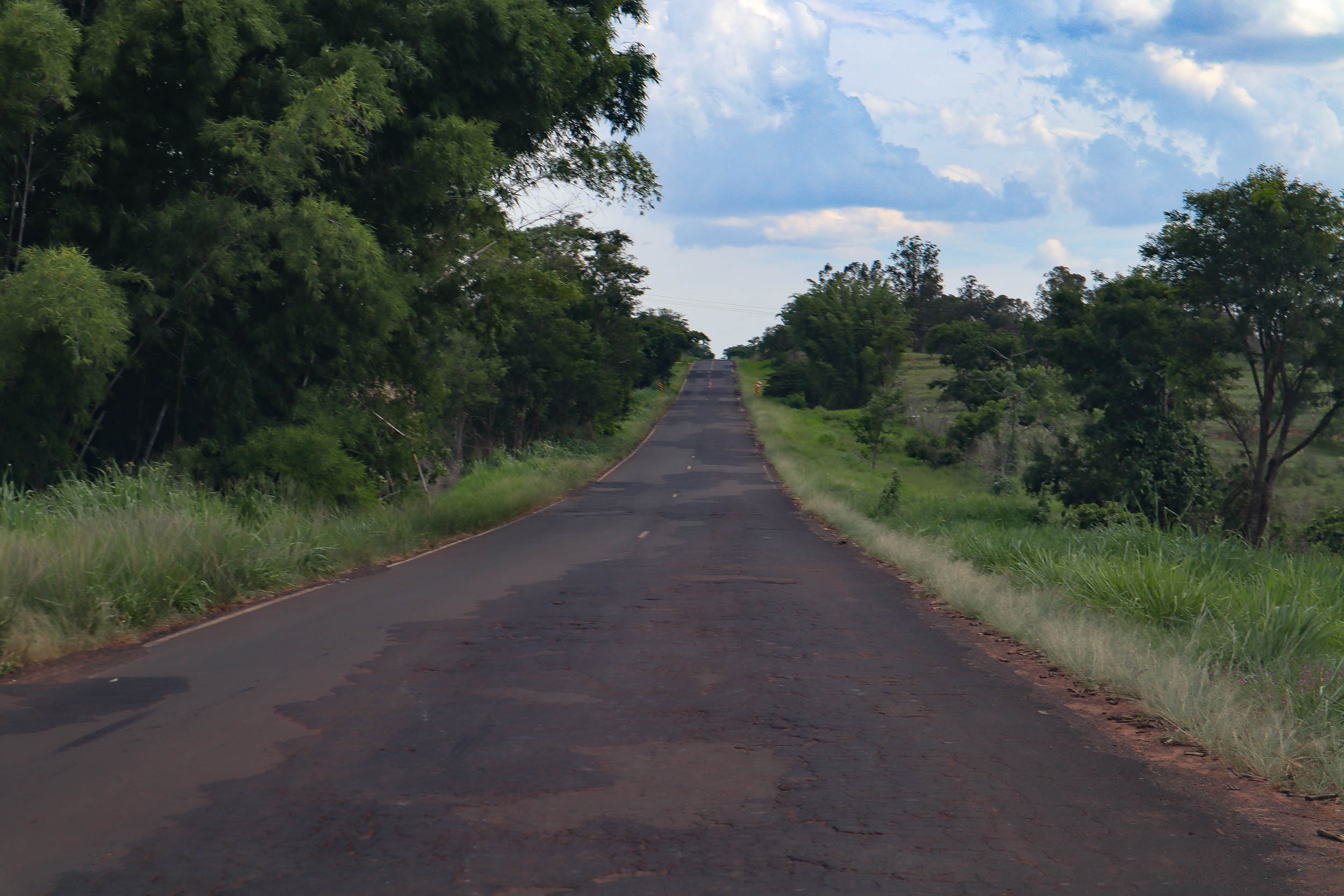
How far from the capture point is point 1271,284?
29547 millimetres

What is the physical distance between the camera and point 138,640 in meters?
9.66

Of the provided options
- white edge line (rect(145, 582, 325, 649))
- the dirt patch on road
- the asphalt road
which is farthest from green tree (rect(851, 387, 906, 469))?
the dirt patch on road

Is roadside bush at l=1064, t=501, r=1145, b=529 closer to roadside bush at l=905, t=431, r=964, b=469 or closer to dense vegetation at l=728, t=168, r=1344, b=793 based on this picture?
dense vegetation at l=728, t=168, r=1344, b=793

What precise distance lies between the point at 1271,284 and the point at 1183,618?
75.8 ft

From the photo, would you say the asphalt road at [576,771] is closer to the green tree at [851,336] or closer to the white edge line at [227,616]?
the white edge line at [227,616]

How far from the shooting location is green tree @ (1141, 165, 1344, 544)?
28703 millimetres

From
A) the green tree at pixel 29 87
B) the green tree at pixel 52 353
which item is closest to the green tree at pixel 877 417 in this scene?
the green tree at pixel 52 353

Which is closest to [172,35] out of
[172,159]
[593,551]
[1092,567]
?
[172,159]

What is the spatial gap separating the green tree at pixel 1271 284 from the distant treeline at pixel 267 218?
1833 cm

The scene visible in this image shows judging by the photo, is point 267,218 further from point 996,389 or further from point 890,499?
point 996,389

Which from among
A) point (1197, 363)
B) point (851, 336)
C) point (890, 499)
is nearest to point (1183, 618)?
point (890, 499)

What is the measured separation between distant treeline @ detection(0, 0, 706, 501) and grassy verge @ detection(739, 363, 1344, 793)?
9.23 meters

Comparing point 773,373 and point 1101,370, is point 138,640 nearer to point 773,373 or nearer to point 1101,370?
point 1101,370

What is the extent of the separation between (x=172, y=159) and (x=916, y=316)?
133 metres
